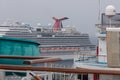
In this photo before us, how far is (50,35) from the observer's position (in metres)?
45.7

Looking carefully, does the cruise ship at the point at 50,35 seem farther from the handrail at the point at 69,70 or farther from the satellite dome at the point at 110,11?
the handrail at the point at 69,70

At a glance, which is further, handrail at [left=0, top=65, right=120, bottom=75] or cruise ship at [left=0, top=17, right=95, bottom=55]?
cruise ship at [left=0, top=17, right=95, bottom=55]

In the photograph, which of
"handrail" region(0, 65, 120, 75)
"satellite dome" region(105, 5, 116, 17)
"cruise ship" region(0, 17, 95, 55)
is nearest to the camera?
"handrail" region(0, 65, 120, 75)

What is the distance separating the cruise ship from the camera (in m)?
44.2

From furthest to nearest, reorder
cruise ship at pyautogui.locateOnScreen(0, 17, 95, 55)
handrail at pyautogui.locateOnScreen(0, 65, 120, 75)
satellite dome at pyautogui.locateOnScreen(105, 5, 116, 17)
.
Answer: cruise ship at pyautogui.locateOnScreen(0, 17, 95, 55), satellite dome at pyautogui.locateOnScreen(105, 5, 116, 17), handrail at pyautogui.locateOnScreen(0, 65, 120, 75)

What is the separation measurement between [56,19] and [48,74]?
4681 centimetres

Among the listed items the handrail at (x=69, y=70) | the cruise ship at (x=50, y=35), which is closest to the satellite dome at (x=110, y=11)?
the handrail at (x=69, y=70)

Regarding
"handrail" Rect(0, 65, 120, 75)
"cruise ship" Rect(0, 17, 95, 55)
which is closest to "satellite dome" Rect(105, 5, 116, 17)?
"handrail" Rect(0, 65, 120, 75)

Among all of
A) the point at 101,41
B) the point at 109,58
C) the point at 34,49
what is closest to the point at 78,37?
the point at 101,41

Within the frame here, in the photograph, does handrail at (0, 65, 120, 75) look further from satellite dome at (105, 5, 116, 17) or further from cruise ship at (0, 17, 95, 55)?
cruise ship at (0, 17, 95, 55)

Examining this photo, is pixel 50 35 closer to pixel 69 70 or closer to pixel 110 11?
pixel 110 11

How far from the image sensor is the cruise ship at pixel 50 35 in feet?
145

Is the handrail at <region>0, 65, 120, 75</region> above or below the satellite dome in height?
below

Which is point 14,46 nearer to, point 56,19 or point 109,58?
point 109,58
